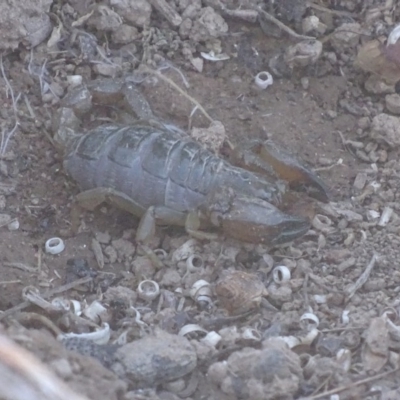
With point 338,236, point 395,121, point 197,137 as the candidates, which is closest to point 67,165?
point 197,137

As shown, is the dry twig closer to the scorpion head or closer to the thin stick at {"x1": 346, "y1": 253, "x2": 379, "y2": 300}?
the thin stick at {"x1": 346, "y1": 253, "x2": 379, "y2": 300}

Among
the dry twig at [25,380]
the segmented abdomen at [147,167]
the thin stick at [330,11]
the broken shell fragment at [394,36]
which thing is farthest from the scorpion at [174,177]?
the dry twig at [25,380]

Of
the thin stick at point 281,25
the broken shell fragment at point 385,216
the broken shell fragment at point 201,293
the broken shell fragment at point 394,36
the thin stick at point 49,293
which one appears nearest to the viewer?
the thin stick at point 49,293

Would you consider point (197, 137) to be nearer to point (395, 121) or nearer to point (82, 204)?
point (82, 204)

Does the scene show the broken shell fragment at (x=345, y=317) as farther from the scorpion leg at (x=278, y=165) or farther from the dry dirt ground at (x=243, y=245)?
the scorpion leg at (x=278, y=165)

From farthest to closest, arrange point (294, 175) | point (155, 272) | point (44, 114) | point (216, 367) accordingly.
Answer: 1. point (44, 114)
2. point (294, 175)
3. point (155, 272)
4. point (216, 367)

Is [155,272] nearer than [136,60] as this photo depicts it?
Yes
